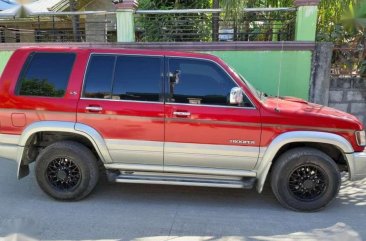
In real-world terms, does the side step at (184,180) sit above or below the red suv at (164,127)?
below

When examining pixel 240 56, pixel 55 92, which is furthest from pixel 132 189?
pixel 240 56

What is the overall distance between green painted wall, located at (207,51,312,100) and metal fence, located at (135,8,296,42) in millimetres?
694

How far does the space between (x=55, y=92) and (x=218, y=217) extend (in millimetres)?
2481

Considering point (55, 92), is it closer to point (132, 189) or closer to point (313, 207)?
point (132, 189)

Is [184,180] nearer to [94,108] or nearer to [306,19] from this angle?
[94,108]

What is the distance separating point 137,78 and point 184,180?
1366 millimetres

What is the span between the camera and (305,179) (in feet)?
15.8

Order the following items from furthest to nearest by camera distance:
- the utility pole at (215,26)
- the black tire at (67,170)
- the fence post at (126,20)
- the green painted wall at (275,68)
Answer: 1. the utility pole at (215,26)
2. the fence post at (126,20)
3. the green painted wall at (275,68)
4. the black tire at (67,170)

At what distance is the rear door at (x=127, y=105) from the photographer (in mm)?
4816

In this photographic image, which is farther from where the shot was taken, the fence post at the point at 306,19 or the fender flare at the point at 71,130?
the fence post at the point at 306,19

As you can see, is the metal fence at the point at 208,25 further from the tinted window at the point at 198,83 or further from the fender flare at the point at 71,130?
the fender flare at the point at 71,130

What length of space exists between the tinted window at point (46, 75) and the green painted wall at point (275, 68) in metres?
3.87

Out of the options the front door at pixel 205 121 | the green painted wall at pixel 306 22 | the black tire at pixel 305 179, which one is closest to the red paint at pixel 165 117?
the front door at pixel 205 121

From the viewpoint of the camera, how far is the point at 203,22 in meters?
8.87
